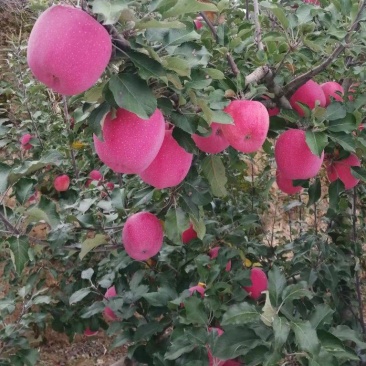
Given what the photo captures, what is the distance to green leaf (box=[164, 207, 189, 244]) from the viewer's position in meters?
1.10

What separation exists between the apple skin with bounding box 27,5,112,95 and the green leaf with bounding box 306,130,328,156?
19.3 inches

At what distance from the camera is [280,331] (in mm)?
835

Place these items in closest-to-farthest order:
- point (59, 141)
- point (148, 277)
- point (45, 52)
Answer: point (45, 52) → point (148, 277) → point (59, 141)

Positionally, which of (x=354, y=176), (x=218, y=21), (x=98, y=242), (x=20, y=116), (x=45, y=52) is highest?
(x=45, y=52)

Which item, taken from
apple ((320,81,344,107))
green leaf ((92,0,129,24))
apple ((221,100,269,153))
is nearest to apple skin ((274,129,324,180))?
apple ((221,100,269,153))

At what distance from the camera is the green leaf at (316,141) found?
3.16 feet

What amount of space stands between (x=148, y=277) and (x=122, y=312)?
0.22 metres

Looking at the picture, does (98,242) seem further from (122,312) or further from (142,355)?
(142,355)

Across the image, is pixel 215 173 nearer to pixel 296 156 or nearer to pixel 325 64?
pixel 296 156

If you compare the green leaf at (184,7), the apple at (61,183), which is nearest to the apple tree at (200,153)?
the green leaf at (184,7)

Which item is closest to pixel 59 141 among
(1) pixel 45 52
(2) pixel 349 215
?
(2) pixel 349 215

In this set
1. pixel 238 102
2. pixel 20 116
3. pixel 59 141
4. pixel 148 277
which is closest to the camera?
pixel 238 102

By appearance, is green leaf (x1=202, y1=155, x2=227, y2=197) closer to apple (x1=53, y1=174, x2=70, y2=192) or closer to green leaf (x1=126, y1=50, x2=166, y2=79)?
green leaf (x1=126, y1=50, x2=166, y2=79)

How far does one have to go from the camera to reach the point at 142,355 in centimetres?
145
